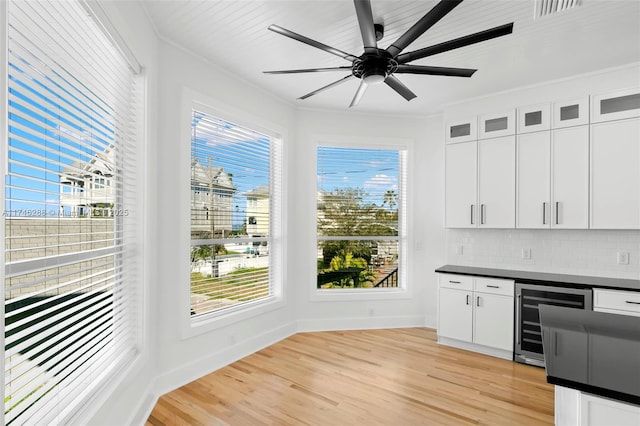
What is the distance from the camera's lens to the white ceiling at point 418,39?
7.70 feet

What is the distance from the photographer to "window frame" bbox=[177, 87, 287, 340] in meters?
2.98

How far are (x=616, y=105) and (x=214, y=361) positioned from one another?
4487 mm

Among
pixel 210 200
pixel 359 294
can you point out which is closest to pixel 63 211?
pixel 210 200

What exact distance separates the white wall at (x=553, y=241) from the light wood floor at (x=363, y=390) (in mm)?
1144

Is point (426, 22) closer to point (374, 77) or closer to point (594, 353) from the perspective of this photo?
point (374, 77)

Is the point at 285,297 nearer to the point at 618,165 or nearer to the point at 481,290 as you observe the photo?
the point at 481,290

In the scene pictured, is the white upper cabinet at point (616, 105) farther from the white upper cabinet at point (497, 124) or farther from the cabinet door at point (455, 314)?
the cabinet door at point (455, 314)

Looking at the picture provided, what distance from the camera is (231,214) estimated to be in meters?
3.60

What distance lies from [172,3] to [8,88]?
1469 mm

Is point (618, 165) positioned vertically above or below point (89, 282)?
above

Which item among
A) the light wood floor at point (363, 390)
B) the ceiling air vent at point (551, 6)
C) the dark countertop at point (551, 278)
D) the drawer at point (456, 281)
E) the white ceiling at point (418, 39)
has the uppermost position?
the white ceiling at point (418, 39)

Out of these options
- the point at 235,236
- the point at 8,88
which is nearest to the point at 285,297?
the point at 235,236

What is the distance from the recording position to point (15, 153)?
131 centimetres

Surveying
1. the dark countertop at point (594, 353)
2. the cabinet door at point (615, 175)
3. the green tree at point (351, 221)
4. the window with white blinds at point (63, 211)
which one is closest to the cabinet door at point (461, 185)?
the green tree at point (351, 221)
